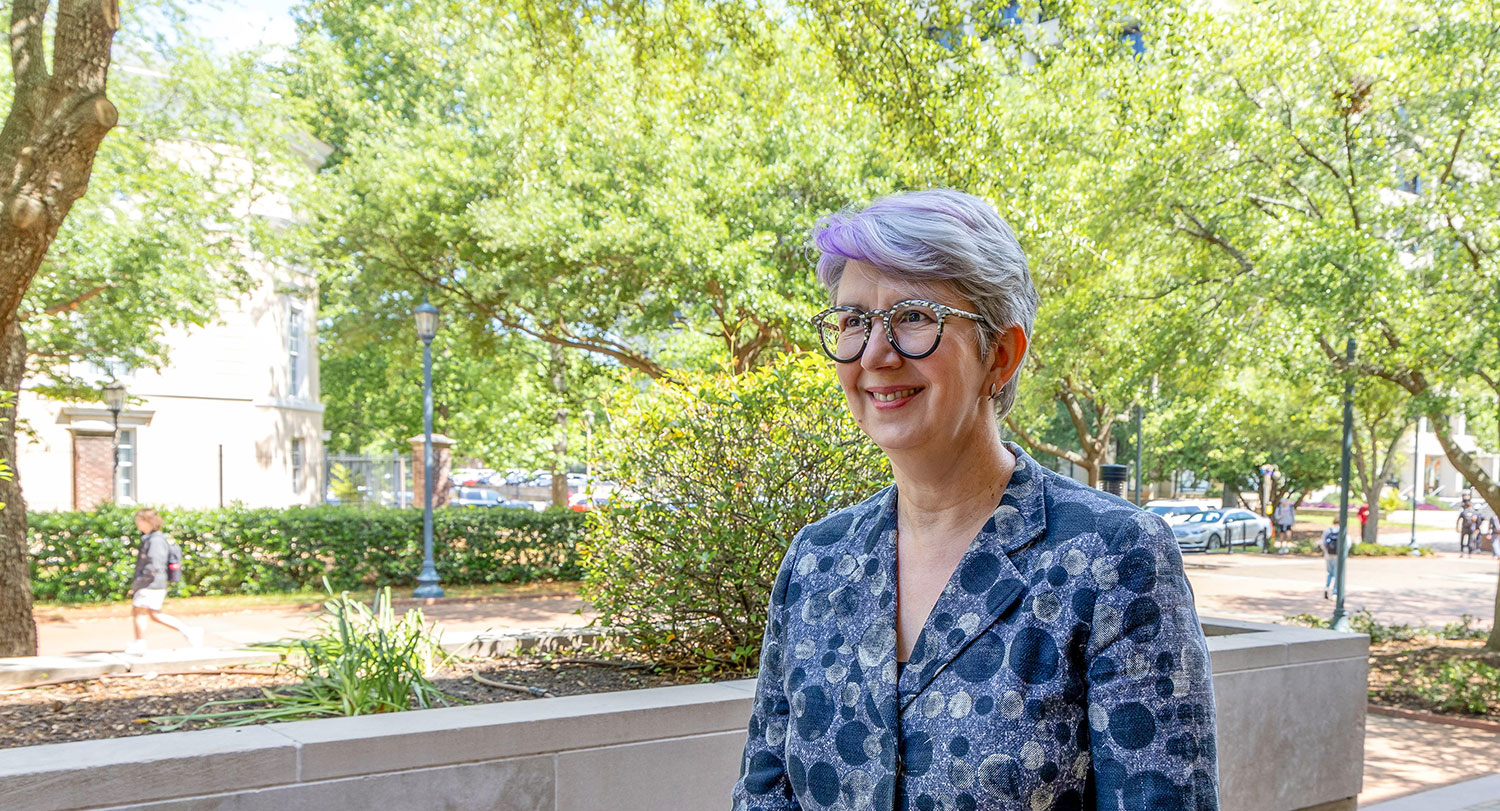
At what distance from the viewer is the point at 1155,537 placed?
1548 millimetres

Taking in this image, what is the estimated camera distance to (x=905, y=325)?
173 cm

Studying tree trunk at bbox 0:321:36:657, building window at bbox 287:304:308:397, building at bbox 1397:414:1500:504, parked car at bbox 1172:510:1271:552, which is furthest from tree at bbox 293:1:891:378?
building at bbox 1397:414:1500:504

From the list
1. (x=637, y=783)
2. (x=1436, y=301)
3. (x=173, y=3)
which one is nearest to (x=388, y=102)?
(x=173, y=3)

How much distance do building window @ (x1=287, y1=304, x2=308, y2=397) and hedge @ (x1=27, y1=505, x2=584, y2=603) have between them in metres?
12.0

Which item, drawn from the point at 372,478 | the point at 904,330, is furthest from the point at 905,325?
the point at 372,478

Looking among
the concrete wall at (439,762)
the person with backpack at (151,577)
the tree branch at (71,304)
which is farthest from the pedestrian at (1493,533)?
the concrete wall at (439,762)

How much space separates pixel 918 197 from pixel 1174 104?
11799 mm

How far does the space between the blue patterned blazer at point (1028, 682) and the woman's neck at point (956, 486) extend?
39 millimetres

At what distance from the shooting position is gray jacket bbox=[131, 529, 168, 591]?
38.1 ft

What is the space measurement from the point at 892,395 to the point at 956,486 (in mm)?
172

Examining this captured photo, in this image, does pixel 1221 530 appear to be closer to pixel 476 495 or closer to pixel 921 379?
pixel 476 495

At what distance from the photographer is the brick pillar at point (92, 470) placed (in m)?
25.2

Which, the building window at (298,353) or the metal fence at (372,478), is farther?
the building window at (298,353)

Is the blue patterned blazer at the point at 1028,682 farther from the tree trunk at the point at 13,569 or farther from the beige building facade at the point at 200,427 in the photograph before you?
the beige building facade at the point at 200,427
